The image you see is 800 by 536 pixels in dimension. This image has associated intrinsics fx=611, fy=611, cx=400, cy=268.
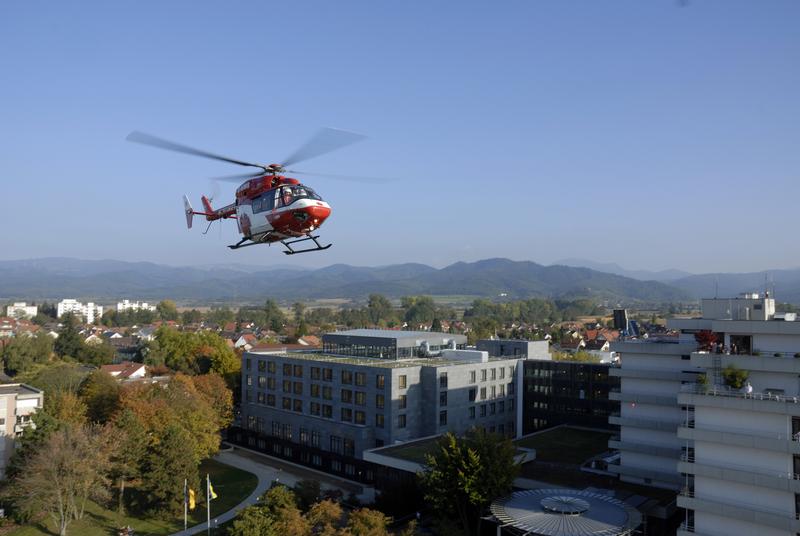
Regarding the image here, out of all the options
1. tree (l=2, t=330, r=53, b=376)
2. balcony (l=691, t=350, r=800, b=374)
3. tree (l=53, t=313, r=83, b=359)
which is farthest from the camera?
tree (l=53, t=313, r=83, b=359)

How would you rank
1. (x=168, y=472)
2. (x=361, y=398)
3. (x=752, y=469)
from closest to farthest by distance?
1. (x=752, y=469)
2. (x=168, y=472)
3. (x=361, y=398)

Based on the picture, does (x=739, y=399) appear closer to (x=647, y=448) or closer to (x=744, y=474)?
(x=744, y=474)

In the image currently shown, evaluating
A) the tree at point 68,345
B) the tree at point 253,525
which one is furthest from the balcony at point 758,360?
the tree at point 68,345

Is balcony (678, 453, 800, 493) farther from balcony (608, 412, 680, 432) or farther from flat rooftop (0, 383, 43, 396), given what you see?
flat rooftop (0, 383, 43, 396)

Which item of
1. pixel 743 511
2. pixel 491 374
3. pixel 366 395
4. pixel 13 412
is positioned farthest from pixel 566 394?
pixel 13 412

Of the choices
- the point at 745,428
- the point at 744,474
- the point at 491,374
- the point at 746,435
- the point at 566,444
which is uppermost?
the point at 745,428

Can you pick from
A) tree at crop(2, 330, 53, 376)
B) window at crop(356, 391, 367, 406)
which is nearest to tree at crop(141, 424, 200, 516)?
window at crop(356, 391, 367, 406)

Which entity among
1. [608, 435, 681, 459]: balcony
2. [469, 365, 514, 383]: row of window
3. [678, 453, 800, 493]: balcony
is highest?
[678, 453, 800, 493]: balcony
